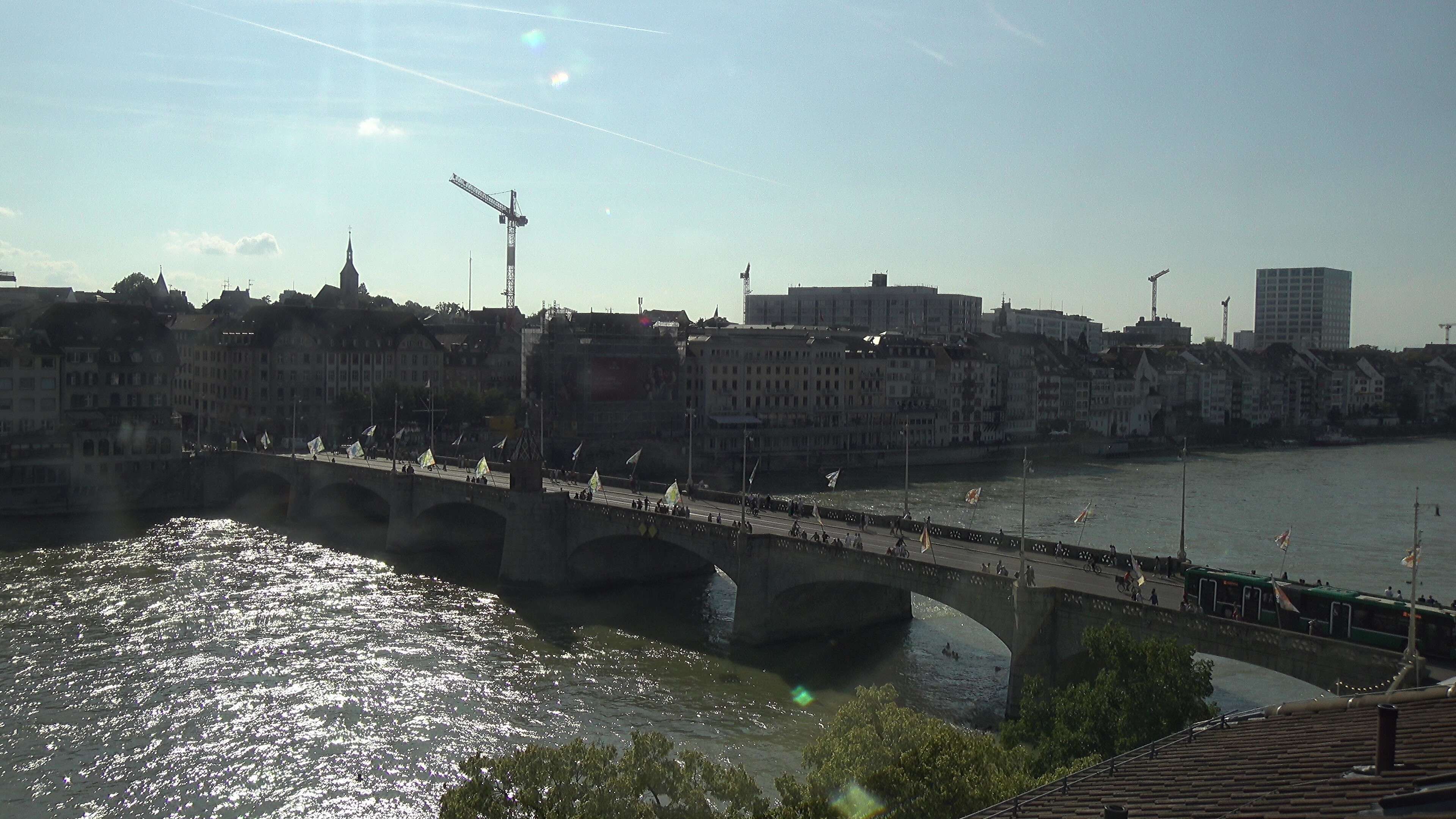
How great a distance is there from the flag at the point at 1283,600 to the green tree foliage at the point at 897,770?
13.3 metres

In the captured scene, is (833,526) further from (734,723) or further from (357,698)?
(357,698)

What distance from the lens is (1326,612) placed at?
109ft

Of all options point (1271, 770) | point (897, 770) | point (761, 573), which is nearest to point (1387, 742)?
point (1271, 770)

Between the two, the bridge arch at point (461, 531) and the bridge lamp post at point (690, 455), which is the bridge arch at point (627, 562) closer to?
the bridge lamp post at point (690, 455)

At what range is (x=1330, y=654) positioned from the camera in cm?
2906

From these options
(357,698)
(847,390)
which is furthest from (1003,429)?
(357,698)

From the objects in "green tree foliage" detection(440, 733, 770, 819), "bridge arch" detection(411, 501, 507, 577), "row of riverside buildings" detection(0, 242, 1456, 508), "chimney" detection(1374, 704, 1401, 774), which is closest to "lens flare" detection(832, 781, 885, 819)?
"green tree foliage" detection(440, 733, 770, 819)

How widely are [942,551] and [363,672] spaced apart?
21913mm

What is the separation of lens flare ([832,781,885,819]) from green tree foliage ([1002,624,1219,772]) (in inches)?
222

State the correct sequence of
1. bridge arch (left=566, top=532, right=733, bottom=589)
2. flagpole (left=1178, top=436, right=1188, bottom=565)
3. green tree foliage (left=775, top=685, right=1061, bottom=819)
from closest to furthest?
green tree foliage (left=775, top=685, right=1061, bottom=819) → flagpole (left=1178, top=436, right=1188, bottom=565) → bridge arch (left=566, top=532, right=733, bottom=589)

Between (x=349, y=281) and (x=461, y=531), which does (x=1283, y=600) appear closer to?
(x=461, y=531)

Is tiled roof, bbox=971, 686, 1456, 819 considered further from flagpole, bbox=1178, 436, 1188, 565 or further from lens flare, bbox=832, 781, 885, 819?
flagpole, bbox=1178, 436, 1188, 565

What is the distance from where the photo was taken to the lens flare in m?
20.0

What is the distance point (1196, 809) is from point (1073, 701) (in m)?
16.2
